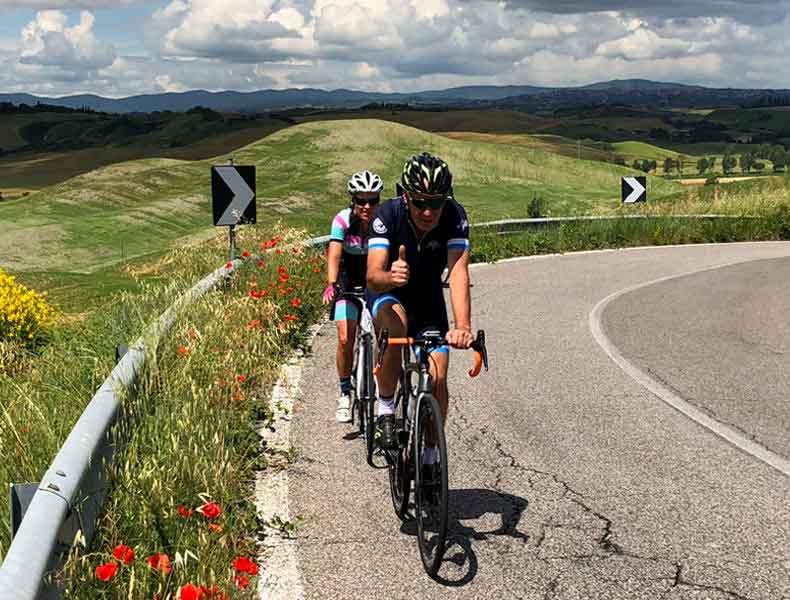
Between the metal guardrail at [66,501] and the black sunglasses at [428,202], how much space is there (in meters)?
1.92

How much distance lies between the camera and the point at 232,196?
41.0 ft

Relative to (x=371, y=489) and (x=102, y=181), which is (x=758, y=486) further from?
(x=102, y=181)

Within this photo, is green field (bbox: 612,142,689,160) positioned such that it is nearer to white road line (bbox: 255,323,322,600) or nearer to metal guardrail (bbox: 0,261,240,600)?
white road line (bbox: 255,323,322,600)

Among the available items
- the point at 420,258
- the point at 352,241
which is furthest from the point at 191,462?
the point at 352,241

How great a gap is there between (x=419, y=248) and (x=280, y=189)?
1966 inches

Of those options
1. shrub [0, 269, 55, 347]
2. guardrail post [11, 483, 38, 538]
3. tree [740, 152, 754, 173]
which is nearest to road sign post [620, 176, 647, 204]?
shrub [0, 269, 55, 347]

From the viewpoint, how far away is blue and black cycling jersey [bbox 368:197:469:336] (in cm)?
550

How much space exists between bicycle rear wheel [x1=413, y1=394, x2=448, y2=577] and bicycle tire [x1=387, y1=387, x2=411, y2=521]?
27 cm

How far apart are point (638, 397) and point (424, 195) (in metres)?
4.58

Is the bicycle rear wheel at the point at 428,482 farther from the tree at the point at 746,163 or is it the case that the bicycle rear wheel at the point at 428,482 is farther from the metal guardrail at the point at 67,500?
the tree at the point at 746,163

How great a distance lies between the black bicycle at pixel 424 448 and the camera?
4820mm

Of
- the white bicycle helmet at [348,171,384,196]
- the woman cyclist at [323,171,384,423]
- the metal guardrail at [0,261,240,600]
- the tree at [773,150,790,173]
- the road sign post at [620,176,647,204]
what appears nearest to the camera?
the metal guardrail at [0,261,240,600]

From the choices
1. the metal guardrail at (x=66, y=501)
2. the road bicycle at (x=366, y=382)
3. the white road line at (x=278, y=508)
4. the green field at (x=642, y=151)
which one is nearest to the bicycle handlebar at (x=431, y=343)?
the road bicycle at (x=366, y=382)

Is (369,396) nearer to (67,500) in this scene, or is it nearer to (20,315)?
(67,500)
